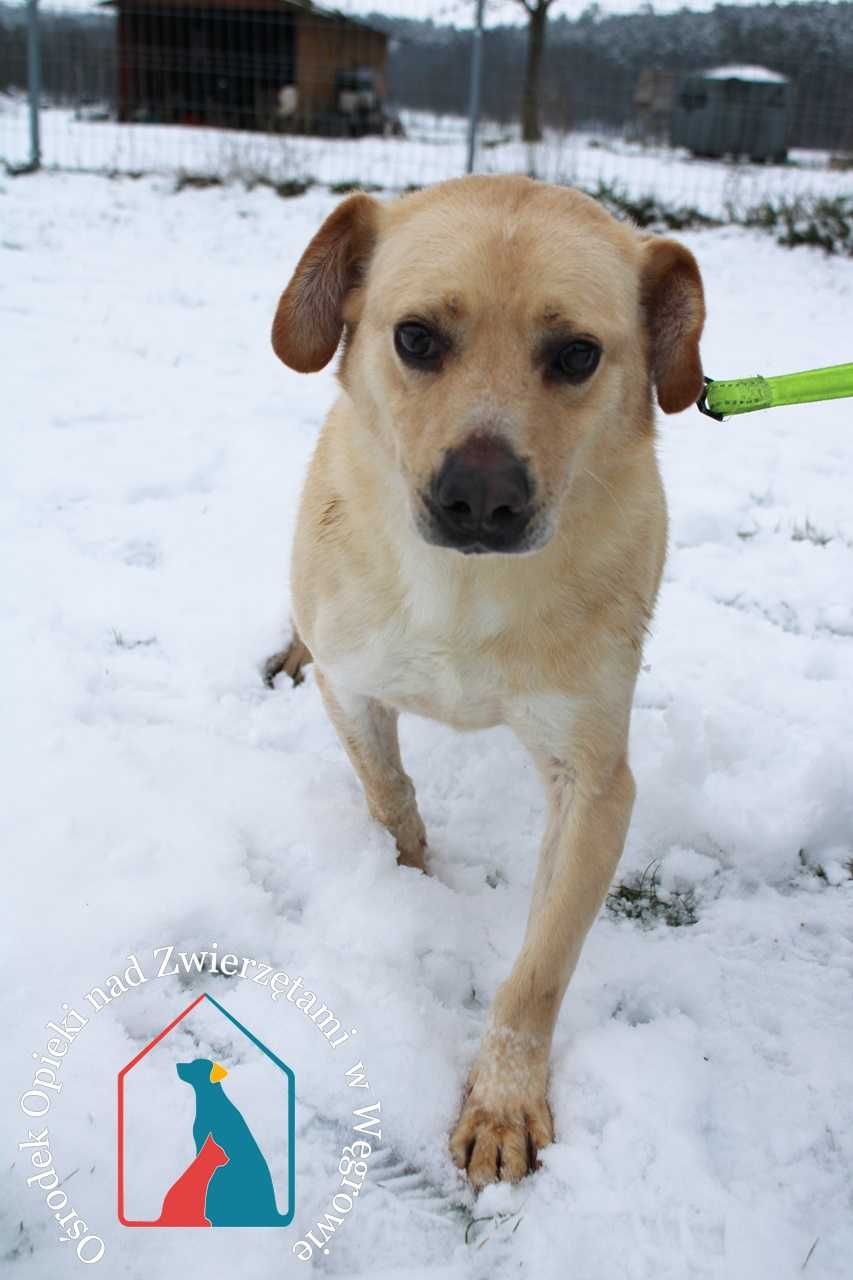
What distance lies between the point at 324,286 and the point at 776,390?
943mm

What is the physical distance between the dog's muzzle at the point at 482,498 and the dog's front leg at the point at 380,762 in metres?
0.72

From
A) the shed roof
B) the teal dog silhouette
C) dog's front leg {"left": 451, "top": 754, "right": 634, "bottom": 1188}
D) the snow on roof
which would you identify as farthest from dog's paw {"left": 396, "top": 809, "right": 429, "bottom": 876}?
the shed roof

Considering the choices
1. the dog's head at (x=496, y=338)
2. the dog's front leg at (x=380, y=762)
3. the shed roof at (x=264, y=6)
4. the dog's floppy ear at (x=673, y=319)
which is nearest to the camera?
the dog's head at (x=496, y=338)

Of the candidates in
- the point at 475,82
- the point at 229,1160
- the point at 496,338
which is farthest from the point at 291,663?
the point at 475,82

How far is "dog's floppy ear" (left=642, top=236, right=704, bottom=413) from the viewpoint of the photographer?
1985mm

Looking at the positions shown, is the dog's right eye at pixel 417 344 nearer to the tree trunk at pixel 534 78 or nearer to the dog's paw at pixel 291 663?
the dog's paw at pixel 291 663

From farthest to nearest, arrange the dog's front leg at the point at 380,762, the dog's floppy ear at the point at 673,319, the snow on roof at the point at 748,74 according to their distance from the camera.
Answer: the snow on roof at the point at 748,74 < the dog's front leg at the point at 380,762 < the dog's floppy ear at the point at 673,319

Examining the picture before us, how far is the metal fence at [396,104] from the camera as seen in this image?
11.5 m

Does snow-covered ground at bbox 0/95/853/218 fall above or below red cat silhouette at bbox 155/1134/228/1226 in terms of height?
above

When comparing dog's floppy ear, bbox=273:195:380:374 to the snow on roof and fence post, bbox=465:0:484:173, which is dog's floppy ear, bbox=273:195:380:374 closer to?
fence post, bbox=465:0:484:173

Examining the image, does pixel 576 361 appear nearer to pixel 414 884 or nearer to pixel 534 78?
pixel 414 884

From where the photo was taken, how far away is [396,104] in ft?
57.9

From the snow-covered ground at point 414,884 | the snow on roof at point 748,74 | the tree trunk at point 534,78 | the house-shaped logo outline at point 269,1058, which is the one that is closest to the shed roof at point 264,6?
the tree trunk at point 534,78

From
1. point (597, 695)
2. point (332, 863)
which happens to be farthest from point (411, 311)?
point (332, 863)
